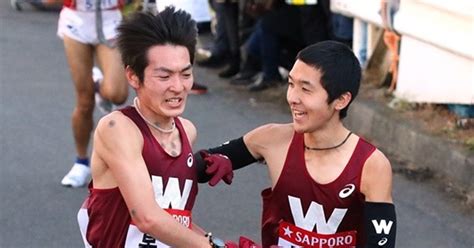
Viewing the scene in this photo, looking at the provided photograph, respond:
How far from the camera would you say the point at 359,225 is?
3.32 m

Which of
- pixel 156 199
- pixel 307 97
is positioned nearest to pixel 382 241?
pixel 307 97

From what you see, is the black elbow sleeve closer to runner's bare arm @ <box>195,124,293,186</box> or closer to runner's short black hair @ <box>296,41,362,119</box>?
runner's bare arm @ <box>195,124,293,186</box>

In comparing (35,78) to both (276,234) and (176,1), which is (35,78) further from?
(276,234)

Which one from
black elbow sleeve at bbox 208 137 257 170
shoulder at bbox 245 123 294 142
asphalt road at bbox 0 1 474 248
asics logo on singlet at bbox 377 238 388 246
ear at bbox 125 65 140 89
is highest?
ear at bbox 125 65 140 89

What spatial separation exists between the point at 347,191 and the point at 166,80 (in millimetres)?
717

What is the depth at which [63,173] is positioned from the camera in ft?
20.9

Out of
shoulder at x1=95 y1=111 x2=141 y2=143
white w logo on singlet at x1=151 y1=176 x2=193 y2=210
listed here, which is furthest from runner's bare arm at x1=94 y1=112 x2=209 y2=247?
white w logo on singlet at x1=151 y1=176 x2=193 y2=210

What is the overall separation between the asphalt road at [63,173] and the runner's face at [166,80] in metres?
2.32

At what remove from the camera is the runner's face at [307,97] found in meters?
3.19

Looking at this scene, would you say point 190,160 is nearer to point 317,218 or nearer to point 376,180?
point 317,218

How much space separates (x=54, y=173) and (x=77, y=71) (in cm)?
84

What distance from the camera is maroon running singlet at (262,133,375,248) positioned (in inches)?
129

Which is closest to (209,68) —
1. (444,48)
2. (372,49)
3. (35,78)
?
(35,78)

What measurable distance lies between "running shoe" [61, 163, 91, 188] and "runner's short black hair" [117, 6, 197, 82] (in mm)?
3064
